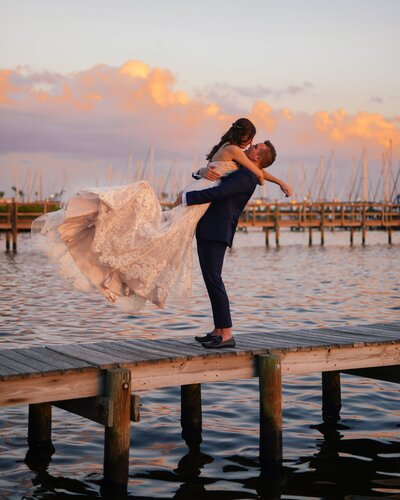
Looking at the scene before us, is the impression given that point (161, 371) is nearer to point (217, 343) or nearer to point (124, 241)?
point (217, 343)

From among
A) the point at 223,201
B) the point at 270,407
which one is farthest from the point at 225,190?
the point at 270,407

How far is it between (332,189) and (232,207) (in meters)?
89.5

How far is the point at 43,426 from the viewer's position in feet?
27.1

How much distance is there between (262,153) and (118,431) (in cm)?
267

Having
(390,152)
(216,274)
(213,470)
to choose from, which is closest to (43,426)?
(213,470)

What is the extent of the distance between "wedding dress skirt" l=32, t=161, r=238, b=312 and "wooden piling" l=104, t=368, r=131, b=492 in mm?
1068

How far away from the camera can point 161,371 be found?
7203mm

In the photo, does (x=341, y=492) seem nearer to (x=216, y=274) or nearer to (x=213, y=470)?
(x=213, y=470)

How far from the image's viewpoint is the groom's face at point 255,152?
25.1 ft

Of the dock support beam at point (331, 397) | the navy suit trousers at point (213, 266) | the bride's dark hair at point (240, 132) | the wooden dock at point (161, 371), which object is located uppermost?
the bride's dark hair at point (240, 132)

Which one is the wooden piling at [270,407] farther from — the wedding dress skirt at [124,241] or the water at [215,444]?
the wedding dress skirt at [124,241]

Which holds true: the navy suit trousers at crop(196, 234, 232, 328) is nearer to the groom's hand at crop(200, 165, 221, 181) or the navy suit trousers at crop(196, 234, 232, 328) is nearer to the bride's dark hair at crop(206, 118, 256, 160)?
the groom's hand at crop(200, 165, 221, 181)

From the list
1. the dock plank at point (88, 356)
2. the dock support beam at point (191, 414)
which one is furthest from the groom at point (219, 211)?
the dock support beam at point (191, 414)

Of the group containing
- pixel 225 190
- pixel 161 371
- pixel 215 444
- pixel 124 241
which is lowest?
pixel 215 444
